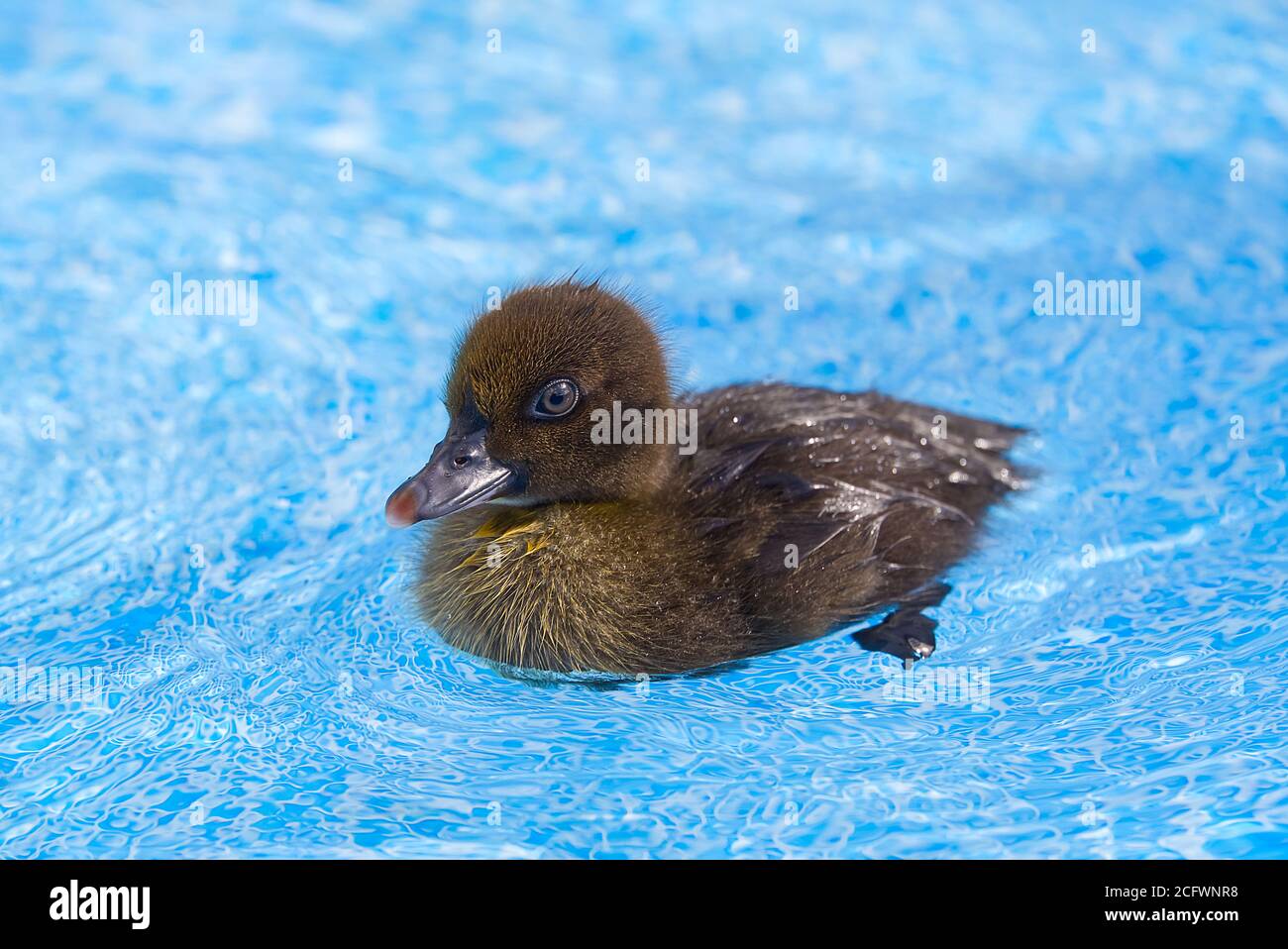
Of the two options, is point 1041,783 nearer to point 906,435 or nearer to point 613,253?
point 906,435

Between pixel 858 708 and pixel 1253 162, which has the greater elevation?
pixel 1253 162

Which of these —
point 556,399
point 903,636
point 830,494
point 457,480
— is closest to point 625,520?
point 556,399

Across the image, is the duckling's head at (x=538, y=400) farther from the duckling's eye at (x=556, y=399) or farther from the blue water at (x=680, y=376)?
the blue water at (x=680, y=376)

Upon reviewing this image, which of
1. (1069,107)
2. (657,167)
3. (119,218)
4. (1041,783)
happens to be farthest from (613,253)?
(1041,783)

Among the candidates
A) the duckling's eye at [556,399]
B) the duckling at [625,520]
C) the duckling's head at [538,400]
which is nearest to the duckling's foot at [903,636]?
the duckling at [625,520]

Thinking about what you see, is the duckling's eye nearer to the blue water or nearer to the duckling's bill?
the duckling's bill

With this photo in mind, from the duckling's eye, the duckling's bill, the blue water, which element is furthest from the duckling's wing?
the duckling's bill

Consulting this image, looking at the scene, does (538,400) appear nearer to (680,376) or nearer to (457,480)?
(457,480)
